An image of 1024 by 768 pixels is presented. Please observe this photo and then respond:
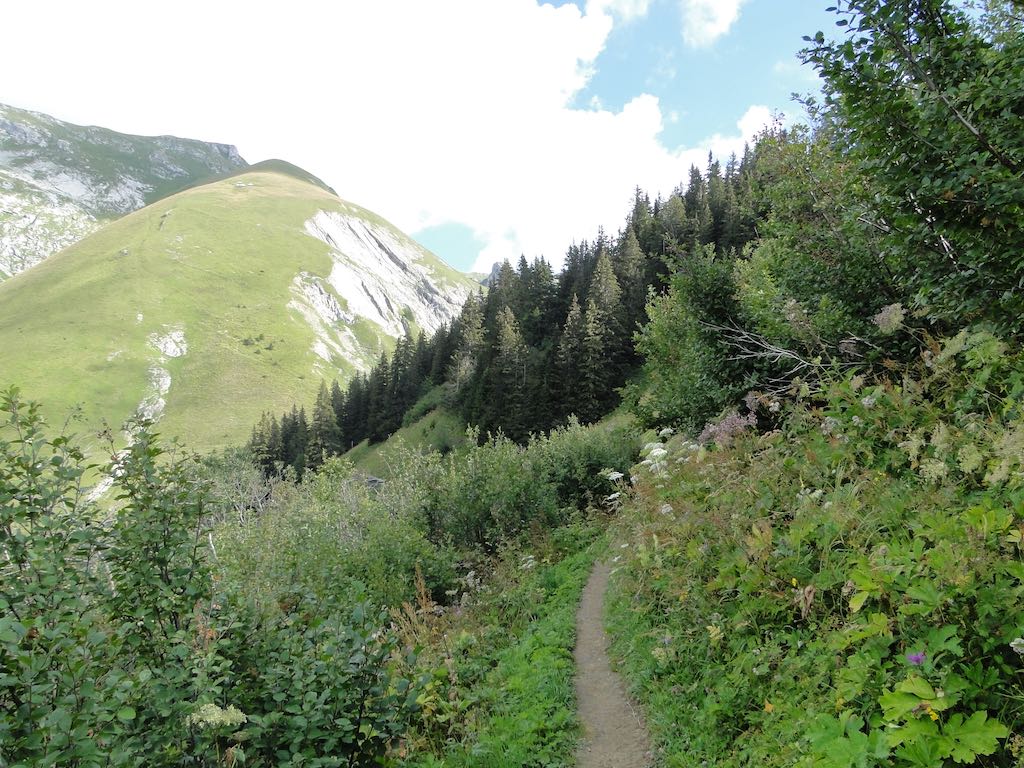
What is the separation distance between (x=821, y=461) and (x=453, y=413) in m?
66.7

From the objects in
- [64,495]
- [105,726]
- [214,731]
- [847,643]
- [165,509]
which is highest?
[64,495]

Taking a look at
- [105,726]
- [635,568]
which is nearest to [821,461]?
[635,568]

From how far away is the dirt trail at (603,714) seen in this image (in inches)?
215

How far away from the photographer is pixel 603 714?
6234 millimetres

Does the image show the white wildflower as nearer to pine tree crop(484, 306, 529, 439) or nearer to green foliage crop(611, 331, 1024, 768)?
green foliage crop(611, 331, 1024, 768)

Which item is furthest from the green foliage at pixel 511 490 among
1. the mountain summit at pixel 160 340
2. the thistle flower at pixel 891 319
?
the mountain summit at pixel 160 340

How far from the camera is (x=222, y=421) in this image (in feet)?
465

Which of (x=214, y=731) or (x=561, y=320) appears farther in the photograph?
(x=561, y=320)

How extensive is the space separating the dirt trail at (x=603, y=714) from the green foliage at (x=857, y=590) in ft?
1.08

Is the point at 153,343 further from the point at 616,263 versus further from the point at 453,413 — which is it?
the point at 616,263

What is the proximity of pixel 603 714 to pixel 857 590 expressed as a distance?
357 centimetres

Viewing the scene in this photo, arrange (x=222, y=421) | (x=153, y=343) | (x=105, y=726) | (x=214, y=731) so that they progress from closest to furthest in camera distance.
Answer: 1. (x=105, y=726)
2. (x=214, y=731)
3. (x=222, y=421)
4. (x=153, y=343)

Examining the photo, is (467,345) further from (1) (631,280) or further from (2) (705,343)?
(2) (705,343)

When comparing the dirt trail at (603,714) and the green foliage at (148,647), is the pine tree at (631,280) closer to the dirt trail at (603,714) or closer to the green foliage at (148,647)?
the dirt trail at (603,714)
